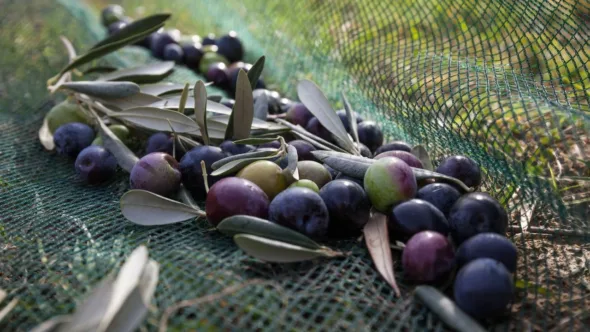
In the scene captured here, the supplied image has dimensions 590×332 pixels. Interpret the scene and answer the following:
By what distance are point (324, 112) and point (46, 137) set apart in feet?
3.12

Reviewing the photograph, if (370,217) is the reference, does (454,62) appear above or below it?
above

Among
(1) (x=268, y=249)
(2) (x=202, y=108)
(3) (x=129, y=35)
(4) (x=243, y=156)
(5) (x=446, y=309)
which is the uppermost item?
(3) (x=129, y=35)

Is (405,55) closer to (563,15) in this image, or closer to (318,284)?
(563,15)

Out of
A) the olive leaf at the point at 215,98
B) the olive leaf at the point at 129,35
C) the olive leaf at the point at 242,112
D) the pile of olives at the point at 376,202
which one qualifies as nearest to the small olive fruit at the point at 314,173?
the pile of olives at the point at 376,202

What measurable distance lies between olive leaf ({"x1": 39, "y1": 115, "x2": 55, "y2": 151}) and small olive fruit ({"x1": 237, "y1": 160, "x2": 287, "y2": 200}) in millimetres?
844

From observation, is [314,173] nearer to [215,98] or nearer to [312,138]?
[312,138]

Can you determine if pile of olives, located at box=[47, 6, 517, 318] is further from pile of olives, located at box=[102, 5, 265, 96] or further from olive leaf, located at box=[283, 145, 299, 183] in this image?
pile of olives, located at box=[102, 5, 265, 96]

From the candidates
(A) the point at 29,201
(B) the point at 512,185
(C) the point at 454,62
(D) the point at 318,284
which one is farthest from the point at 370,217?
(A) the point at 29,201

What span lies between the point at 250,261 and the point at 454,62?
0.97 m

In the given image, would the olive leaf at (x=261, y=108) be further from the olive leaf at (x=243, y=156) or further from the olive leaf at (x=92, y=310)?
the olive leaf at (x=92, y=310)

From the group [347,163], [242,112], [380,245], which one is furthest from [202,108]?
[380,245]

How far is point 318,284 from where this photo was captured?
3.98 ft

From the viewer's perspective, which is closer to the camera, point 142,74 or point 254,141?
point 254,141

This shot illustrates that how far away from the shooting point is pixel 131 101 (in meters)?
1.88
